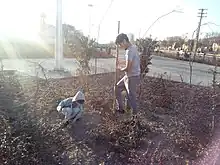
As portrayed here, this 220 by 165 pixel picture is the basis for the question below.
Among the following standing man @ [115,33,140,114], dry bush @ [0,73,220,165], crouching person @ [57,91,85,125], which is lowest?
dry bush @ [0,73,220,165]

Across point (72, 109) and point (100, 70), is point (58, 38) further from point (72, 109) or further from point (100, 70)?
point (72, 109)

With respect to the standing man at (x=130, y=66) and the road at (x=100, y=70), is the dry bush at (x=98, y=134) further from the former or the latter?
the road at (x=100, y=70)

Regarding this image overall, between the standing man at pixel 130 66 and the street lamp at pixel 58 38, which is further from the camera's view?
the street lamp at pixel 58 38

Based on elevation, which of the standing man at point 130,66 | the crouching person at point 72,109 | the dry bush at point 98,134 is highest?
the standing man at point 130,66

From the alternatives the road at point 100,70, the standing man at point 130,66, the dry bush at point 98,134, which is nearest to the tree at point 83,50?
the dry bush at point 98,134

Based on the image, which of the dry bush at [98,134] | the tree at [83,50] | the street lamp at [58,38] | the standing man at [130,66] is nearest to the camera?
the dry bush at [98,134]

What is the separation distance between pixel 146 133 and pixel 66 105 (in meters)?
1.30

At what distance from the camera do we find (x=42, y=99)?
5.62 metres

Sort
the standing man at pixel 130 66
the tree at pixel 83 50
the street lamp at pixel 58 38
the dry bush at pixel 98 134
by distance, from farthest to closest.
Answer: the street lamp at pixel 58 38, the tree at pixel 83 50, the standing man at pixel 130 66, the dry bush at pixel 98 134

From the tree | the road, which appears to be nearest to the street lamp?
the road

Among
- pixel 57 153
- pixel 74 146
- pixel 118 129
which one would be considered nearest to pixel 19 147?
pixel 57 153

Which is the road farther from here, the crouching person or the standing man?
the crouching person

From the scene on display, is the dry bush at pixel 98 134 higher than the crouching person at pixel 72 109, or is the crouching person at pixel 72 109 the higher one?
the crouching person at pixel 72 109

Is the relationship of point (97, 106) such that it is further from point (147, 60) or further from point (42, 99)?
point (147, 60)
